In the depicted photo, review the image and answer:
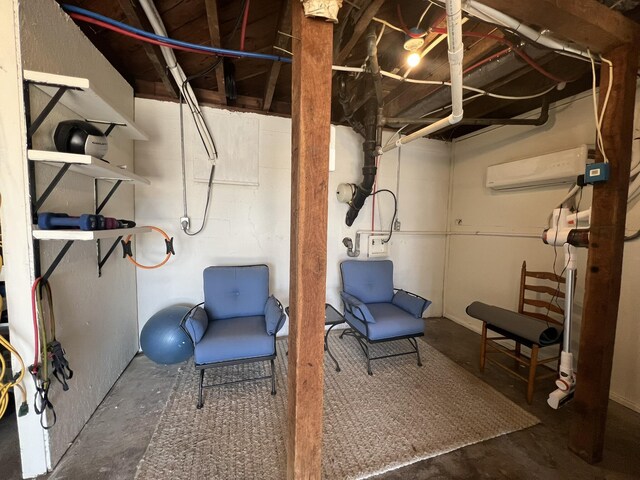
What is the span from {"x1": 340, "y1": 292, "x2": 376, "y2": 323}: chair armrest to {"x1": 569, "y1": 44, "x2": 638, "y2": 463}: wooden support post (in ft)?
4.35

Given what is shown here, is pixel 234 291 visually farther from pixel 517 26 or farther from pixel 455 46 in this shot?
pixel 517 26

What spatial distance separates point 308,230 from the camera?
95 centimetres

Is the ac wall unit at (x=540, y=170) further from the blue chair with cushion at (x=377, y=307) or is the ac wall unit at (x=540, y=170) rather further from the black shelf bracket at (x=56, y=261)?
the black shelf bracket at (x=56, y=261)

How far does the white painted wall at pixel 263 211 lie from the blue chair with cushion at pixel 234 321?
420mm

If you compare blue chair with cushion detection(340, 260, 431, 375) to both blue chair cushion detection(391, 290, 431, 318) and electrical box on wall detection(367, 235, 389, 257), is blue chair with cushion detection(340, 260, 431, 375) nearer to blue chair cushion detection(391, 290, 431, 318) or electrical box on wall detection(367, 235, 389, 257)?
blue chair cushion detection(391, 290, 431, 318)

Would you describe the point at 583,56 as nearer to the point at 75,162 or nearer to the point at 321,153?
the point at 321,153

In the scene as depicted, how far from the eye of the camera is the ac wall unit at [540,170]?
2031 mm

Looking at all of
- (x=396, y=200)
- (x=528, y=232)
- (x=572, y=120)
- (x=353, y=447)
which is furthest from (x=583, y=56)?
(x=353, y=447)

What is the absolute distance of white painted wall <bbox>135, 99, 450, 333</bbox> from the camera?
8.12 ft

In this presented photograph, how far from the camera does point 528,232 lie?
8.41 feet

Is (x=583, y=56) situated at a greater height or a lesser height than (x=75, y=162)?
greater

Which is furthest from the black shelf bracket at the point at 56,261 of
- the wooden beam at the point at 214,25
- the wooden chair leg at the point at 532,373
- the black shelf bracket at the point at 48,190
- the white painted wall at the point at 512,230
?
the white painted wall at the point at 512,230

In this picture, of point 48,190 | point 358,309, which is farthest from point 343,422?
point 48,190

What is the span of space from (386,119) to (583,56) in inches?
50.0
